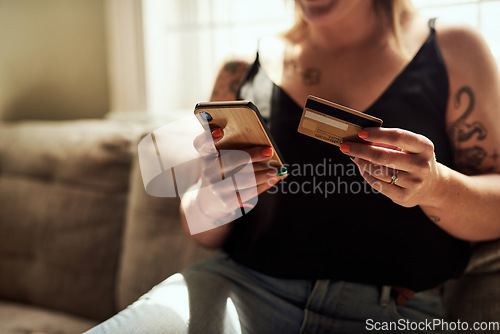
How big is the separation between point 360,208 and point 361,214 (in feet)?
0.04

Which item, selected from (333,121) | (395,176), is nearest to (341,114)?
(333,121)

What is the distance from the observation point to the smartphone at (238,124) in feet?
1.90

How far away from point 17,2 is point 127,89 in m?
0.59

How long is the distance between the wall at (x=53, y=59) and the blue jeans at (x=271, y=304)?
3.76 feet

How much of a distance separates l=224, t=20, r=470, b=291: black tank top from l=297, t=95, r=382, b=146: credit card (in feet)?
0.56

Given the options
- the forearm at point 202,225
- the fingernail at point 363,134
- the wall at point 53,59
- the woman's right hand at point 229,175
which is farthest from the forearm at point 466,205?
the wall at point 53,59

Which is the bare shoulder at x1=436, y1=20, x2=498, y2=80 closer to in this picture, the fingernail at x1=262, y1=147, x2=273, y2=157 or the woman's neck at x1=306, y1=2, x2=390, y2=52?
the woman's neck at x1=306, y1=2, x2=390, y2=52

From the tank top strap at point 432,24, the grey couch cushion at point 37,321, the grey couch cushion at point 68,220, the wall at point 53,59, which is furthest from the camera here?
the wall at point 53,59

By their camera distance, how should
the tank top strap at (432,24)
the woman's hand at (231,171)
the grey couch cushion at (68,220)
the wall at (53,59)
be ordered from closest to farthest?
the woman's hand at (231,171), the tank top strap at (432,24), the grey couch cushion at (68,220), the wall at (53,59)

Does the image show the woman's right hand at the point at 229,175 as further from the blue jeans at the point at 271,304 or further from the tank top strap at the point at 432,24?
the tank top strap at the point at 432,24

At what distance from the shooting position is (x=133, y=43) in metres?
1.46

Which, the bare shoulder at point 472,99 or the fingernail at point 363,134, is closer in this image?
the fingernail at point 363,134

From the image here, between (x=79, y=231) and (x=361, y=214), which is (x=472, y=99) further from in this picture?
(x=79, y=231)

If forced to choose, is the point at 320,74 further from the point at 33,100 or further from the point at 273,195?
the point at 33,100
